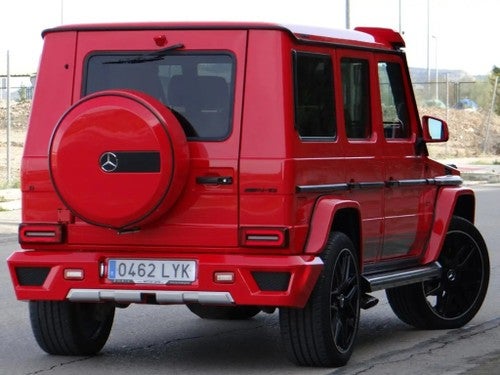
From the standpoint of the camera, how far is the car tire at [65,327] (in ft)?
28.9

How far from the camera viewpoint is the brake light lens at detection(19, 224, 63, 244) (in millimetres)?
8492

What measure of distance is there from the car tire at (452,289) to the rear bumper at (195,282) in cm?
223

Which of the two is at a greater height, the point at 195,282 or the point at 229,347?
the point at 195,282

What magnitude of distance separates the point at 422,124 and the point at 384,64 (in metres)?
0.75

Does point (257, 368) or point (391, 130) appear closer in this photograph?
point (257, 368)

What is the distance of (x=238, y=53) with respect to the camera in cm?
834

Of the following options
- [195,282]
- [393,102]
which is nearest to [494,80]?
[393,102]

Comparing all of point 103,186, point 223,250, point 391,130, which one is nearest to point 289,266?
point 223,250

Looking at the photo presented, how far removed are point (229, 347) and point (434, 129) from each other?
2246 mm

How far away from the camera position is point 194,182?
8289 mm

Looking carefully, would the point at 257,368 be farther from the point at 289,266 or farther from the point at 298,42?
the point at 298,42

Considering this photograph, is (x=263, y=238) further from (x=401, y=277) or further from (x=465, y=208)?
(x=465, y=208)

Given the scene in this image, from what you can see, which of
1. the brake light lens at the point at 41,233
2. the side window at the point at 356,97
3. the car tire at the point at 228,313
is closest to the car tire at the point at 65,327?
the brake light lens at the point at 41,233

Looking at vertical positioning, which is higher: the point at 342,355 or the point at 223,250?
the point at 223,250
